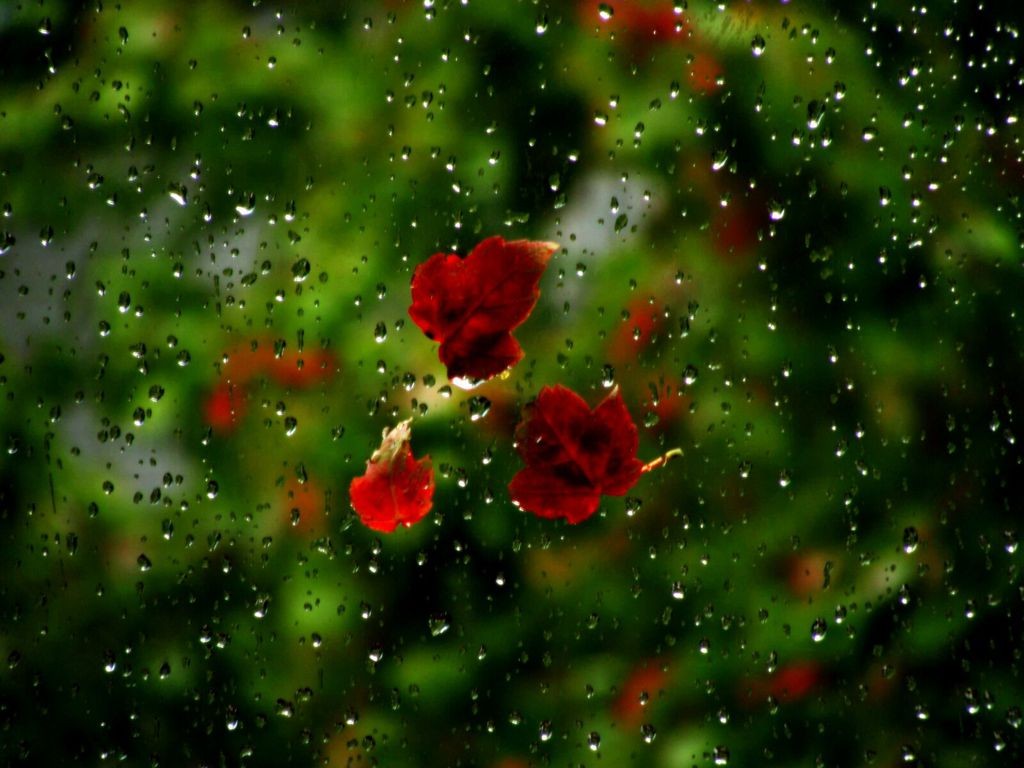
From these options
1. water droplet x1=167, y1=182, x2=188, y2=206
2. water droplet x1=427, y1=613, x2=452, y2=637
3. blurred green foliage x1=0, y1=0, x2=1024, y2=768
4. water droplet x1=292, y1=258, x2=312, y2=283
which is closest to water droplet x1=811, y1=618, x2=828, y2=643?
blurred green foliage x1=0, y1=0, x2=1024, y2=768

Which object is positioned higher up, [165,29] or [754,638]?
[165,29]

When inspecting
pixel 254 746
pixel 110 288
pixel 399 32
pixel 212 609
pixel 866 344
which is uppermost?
pixel 399 32

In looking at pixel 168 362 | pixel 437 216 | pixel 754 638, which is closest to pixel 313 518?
pixel 168 362

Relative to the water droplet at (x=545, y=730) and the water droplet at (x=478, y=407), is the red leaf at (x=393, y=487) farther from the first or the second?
the water droplet at (x=545, y=730)

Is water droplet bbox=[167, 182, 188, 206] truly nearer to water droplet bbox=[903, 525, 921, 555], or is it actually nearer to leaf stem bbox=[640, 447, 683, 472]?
leaf stem bbox=[640, 447, 683, 472]

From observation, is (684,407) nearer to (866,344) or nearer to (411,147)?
(866,344)

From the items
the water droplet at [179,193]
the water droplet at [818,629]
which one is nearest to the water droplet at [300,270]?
the water droplet at [179,193]
